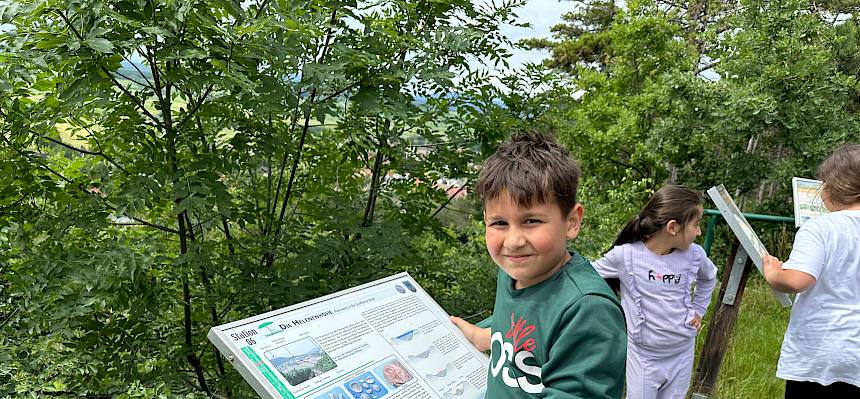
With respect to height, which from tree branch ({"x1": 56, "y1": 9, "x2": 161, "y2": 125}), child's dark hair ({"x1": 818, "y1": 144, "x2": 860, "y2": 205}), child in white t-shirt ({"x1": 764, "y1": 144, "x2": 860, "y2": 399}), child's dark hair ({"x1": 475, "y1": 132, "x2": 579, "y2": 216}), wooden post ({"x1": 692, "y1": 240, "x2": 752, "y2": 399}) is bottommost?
wooden post ({"x1": 692, "y1": 240, "x2": 752, "y2": 399})

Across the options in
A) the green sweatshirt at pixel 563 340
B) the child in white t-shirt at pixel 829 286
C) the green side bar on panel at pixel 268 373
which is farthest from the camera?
the child in white t-shirt at pixel 829 286

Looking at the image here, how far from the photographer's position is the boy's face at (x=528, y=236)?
63.3 inches

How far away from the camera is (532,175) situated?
1603 millimetres

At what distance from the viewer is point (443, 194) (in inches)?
139

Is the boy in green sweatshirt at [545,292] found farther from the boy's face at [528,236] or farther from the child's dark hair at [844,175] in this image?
the child's dark hair at [844,175]

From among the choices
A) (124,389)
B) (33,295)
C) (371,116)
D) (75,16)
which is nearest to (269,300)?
(124,389)

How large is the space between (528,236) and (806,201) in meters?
2.70

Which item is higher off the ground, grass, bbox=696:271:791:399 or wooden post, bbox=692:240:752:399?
wooden post, bbox=692:240:752:399

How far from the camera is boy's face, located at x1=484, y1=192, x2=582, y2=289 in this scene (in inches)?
63.3

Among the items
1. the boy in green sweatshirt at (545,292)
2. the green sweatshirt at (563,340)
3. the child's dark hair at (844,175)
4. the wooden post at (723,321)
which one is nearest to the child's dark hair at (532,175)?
the boy in green sweatshirt at (545,292)

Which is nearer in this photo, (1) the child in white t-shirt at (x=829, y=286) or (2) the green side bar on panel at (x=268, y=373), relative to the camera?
(2) the green side bar on panel at (x=268, y=373)

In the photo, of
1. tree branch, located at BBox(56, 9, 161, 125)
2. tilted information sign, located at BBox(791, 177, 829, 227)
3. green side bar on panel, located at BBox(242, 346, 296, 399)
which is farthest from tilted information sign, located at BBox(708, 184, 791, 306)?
tree branch, located at BBox(56, 9, 161, 125)

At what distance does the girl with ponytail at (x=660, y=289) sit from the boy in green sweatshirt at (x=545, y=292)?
1728 mm

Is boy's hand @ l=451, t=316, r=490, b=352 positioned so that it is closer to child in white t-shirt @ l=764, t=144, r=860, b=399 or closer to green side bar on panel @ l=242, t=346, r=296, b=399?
green side bar on panel @ l=242, t=346, r=296, b=399
